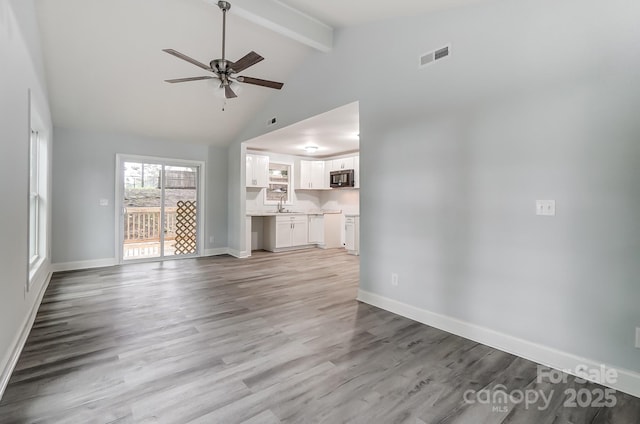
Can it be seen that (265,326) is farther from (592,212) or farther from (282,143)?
(282,143)

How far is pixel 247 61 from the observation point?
2779 mm

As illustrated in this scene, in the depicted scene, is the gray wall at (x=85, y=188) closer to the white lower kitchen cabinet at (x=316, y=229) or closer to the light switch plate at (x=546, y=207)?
the white lower kitchen cabinet at (x=316, y=229)

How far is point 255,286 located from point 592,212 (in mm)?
3722

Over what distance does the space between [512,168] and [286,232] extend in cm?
546

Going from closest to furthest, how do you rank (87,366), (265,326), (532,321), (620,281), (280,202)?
(620,281), (87,366), (532,321), (265,326), (280,202)

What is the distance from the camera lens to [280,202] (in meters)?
8.00

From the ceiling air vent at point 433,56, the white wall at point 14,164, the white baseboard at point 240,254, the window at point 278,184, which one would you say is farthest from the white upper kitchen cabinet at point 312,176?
the white wall at point 14,164

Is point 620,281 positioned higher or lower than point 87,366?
higher

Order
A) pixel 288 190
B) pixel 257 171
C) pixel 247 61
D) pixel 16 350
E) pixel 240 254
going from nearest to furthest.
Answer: pixel 16 350 < pixel 247 61 < pixel 240 254 < pixel 257 171 < pixel 288 190

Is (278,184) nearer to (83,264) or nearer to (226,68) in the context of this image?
(83,264)

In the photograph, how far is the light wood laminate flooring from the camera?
1.75 meters

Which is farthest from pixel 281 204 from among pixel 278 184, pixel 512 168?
pixel 512 168

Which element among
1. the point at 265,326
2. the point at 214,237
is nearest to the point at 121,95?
the point at 214,237

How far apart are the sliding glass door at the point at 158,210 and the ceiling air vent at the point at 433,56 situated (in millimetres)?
5170
